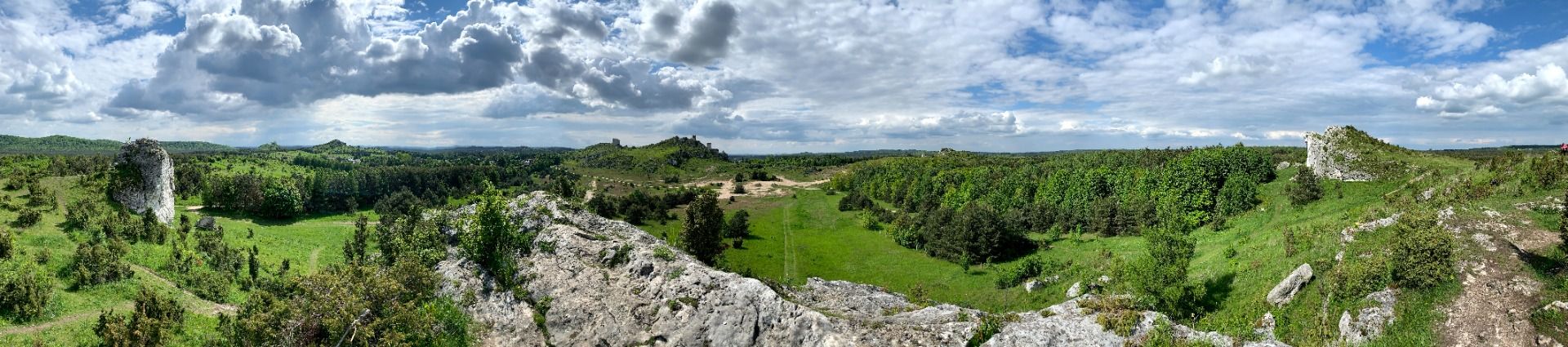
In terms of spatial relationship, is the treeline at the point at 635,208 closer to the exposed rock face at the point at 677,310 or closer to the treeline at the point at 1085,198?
the treeline at the point at 1085,198

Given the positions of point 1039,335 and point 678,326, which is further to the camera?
point 678,326

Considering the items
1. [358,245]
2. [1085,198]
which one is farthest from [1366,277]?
[358,245]

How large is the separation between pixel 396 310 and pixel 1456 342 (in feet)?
124

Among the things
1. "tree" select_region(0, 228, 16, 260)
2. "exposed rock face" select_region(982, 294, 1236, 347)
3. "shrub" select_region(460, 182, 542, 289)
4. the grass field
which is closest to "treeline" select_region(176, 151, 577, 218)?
"tree" select_region(0, 228, 16, 260)

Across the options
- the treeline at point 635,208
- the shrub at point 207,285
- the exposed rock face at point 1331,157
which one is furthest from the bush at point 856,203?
the shrub at point 207,285

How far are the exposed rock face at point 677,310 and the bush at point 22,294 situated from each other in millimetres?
29677

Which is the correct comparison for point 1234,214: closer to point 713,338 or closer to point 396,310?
point 713,338

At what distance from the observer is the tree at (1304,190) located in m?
48.7

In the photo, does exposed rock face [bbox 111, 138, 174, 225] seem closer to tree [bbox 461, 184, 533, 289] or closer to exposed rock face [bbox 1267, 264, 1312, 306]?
tree [bbox 461, 184, 533, 289]

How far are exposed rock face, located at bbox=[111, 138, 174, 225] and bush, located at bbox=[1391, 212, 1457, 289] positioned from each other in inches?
3518

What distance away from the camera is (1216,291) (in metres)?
34.0

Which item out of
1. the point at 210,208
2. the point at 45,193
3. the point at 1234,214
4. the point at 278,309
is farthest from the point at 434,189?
the point at 1234,214

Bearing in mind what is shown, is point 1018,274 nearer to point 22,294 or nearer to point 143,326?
point 143,326

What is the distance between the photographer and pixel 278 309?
2016 cm
